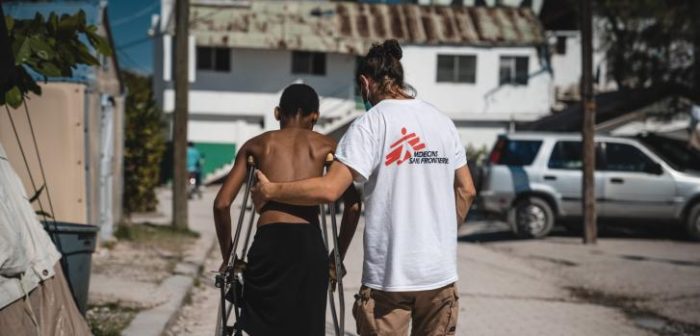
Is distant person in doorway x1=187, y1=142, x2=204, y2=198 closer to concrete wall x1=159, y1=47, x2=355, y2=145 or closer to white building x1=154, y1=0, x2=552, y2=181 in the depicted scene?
white building x1=154, y1=0, x2=552, y2=181

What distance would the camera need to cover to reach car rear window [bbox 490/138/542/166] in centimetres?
1450

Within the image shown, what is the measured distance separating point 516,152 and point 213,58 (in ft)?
67.5

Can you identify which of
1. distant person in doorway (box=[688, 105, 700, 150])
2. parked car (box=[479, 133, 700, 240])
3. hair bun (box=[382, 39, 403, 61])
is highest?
hair bun (box=[382, 39, 403, 61])

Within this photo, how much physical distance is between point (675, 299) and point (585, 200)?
456 centimetres

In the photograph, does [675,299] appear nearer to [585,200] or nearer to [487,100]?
[585,200]

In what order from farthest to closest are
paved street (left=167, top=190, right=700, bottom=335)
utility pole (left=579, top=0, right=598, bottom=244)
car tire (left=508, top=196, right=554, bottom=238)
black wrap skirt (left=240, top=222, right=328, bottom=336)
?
car tire (left=508, top=196, right=554, bottom=238) → utility pole (left=579, top=0, right=598, bottom=244) → paved street (left=167, top=190, right=700, bottom=335) → black wrap skirt (left=240, top=222, right=328, bottom=336)

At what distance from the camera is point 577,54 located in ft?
119

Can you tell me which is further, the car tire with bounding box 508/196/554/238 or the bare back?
the car tire with bounding box 508/196/554/238

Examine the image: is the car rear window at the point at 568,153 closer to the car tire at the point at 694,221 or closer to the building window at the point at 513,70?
the car tire at the point at 694,221

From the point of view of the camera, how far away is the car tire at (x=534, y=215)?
14375 mm

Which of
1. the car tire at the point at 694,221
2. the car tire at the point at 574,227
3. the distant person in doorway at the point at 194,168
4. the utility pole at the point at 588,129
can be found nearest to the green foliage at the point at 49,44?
the utility pole at the point at 588,129

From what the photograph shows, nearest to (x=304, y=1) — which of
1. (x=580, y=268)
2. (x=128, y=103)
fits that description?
(x=128, y=103)

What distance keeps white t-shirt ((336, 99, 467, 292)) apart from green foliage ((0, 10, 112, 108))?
10.0ft

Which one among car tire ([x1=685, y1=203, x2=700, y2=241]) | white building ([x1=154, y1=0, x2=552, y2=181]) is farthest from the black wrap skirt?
white building ([x1=154, y1=0, x2=552, y2=181])
